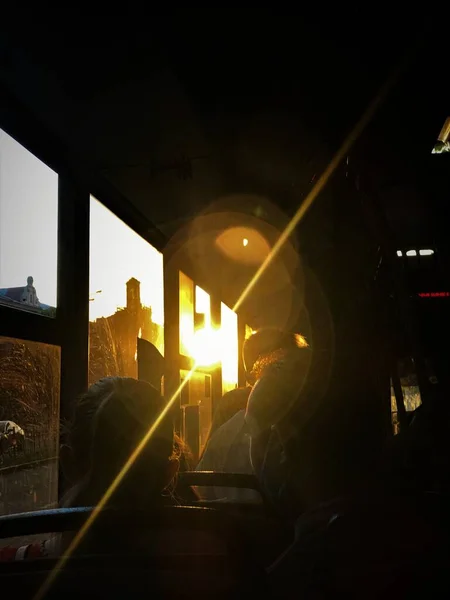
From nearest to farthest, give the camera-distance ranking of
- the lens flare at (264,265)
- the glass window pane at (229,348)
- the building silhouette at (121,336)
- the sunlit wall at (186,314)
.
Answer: the lens flare at (264,265), the building silhouette at (121,336), the sunlit wall at (186,314), the glass window pane at (229,348)

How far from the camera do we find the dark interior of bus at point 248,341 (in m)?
0.88

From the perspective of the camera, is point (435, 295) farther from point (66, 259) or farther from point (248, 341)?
point (66, 259)

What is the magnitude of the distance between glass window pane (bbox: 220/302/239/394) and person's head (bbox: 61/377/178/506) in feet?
9.15

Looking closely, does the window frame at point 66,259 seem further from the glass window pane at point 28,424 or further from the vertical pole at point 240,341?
the vertical pole at point 240,341

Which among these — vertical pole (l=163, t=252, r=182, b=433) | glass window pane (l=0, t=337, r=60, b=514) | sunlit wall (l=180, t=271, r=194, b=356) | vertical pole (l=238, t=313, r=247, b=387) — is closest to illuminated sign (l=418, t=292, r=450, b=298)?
glass window pane (l=0, t=337, r=60, b=514)

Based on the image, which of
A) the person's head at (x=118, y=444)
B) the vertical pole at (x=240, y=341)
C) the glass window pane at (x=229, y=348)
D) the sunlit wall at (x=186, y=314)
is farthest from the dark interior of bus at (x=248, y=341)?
the vertical pole at (x=240, y=341)

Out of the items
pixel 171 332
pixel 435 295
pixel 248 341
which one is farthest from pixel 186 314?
pixel 435 295

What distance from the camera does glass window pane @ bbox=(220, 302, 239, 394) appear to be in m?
3.94

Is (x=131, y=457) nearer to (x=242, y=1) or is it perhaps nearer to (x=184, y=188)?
(x=242, y=1)

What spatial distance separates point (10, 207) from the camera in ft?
4.75

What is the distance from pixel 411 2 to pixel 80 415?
1.32m

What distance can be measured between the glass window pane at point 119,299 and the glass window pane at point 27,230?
21 centimetres

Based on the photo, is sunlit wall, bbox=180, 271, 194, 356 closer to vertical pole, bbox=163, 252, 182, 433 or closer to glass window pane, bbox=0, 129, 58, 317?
vertical pole, bbox=163, 252, 182, 433

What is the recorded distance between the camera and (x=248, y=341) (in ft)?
6.27
